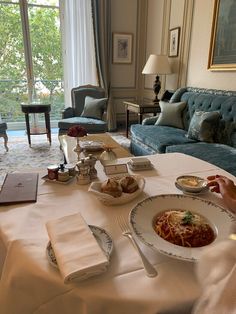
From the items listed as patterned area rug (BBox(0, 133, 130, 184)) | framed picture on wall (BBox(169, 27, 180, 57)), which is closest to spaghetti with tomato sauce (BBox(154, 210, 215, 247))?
patterned area rug (BBox(0, 133, 130, 184))

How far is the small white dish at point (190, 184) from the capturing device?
98cm

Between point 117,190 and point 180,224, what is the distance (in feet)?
0.90

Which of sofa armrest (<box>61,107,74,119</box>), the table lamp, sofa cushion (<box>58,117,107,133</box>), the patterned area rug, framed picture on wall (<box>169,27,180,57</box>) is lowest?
the patterned area rug

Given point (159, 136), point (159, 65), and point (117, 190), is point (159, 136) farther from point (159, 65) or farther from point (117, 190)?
point (117, 190)

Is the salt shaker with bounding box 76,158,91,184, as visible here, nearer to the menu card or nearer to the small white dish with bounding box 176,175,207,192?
the menu card

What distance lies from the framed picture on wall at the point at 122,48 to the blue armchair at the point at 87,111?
3.18ft

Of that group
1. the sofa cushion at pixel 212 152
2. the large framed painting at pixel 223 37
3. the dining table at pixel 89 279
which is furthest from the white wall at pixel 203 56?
the dining table at pixel 89 279

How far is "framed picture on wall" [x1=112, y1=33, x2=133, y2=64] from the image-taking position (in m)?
4.47

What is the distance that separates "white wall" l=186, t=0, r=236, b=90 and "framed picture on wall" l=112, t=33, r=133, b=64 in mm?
1547

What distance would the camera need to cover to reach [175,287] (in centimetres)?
56

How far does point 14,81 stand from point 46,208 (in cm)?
429

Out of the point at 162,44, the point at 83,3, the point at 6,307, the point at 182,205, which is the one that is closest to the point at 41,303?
the point at 6,307

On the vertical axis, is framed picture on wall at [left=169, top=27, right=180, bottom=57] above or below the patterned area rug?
above

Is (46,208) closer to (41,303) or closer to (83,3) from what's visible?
(41,303)
